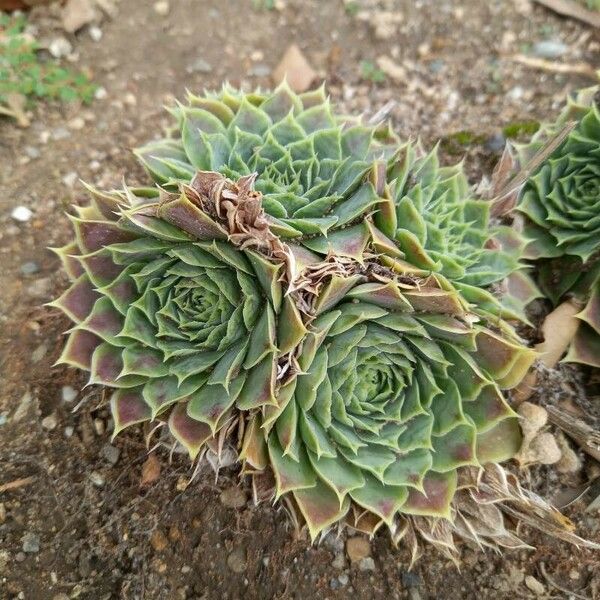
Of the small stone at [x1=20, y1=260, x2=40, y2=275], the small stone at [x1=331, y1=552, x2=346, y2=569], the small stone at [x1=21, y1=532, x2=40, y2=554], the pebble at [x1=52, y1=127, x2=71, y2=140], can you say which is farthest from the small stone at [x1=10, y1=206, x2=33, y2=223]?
the small stone at [x1=331, y1=552, x2=346, y2=569]

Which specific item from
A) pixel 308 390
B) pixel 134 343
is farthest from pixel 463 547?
pixel 134 343

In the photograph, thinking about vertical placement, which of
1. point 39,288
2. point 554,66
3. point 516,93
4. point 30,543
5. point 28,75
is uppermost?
point 554,66

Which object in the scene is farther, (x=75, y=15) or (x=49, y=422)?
(x=75, y=15)

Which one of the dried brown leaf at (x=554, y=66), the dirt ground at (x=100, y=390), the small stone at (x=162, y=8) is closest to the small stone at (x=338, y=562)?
the dirt ground at (x=100, y=390)

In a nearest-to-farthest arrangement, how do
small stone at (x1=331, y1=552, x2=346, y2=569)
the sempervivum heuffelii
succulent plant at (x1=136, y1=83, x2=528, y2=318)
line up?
the sempervivum heuffelii < succulent plant at (x1=136, y1=83, x2=528, y2=318) < small stone at (x1=331, y1=552, x2=346, y2=569)

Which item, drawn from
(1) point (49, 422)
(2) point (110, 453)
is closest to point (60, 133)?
(1) point (49, 422)

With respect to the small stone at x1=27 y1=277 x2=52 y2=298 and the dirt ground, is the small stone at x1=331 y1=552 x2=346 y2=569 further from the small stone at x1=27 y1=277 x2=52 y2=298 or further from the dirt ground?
the small stone at x1=27 y1=277 x2=52 y2=298

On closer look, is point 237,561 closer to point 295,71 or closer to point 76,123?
point 76,123

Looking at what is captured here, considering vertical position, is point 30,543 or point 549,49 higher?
point 549,49
